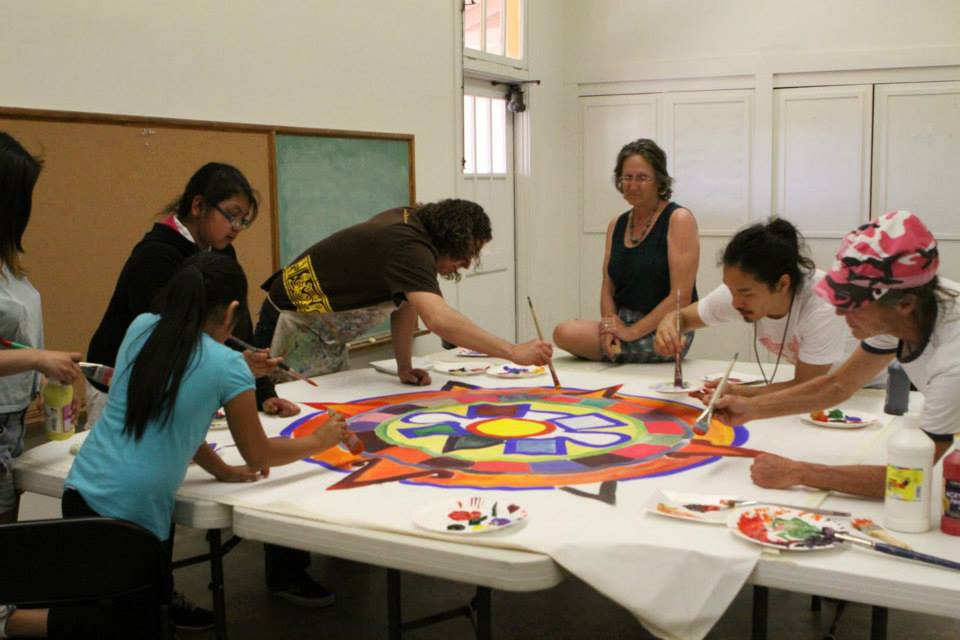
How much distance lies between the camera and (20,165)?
218 cm

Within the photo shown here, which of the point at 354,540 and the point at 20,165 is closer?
the point at 354,540

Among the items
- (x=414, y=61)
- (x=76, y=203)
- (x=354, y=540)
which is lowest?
(x=354, y=540)

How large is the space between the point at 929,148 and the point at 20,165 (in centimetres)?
554

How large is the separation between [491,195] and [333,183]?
1778 mm

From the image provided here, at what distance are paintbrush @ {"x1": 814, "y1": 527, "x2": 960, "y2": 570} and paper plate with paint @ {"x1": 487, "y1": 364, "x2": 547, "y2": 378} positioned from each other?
1721 mm

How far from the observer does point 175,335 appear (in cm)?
197

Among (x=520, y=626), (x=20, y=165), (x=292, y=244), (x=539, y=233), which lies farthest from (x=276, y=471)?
(x=539, y=233)

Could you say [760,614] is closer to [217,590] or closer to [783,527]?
[783,527]

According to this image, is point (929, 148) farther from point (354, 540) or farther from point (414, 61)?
point (354, 540)

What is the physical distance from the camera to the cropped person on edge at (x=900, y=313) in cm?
177

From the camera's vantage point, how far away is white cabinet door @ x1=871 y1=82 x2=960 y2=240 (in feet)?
19.5

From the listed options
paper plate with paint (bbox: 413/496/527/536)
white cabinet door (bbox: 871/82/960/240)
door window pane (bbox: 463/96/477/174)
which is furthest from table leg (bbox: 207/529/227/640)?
white cabinet door (bbox: 871/82/960/240)

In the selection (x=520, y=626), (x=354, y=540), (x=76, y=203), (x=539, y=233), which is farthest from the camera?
(x=539, y=233)

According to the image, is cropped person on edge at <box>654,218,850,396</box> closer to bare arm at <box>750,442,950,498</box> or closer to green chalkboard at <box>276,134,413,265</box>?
bare arm at <box>750,442,950,498</box>
